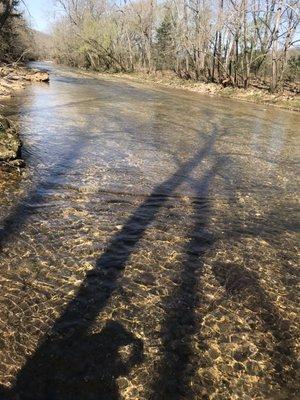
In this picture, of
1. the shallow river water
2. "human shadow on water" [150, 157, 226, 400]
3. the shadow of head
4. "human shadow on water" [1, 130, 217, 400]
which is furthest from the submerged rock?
the shadow of head

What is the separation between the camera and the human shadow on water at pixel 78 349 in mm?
4406

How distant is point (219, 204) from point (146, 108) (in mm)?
14680

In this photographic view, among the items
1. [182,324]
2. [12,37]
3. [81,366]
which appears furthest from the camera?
[12,37]

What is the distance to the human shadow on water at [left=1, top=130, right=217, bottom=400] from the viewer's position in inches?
173

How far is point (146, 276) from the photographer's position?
6.56m

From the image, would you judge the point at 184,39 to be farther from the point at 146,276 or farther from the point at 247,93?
the point at 146,276

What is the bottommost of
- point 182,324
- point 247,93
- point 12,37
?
point 182,324

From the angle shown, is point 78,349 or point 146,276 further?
point 146,276

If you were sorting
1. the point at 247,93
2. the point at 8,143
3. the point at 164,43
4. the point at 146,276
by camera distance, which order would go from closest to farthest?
the point at 146,276 < the point at 8,143 < the point at 247,93 < the point at 164,43

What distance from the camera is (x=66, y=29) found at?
230 ft

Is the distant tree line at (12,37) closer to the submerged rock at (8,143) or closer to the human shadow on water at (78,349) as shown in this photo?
the submerged rock at (8,143)

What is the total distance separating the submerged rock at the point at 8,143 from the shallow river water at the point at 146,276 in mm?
546

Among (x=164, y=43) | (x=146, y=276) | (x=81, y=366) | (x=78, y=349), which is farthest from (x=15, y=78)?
(x=164, y=43)

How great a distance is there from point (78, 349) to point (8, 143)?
710 centimetres
